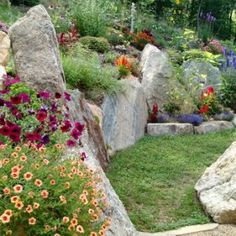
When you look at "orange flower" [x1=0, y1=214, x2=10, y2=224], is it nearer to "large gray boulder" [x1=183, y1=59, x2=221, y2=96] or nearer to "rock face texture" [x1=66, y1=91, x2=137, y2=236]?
"rock face texture" [x1=66, y1=91, x2=137, y2=236]

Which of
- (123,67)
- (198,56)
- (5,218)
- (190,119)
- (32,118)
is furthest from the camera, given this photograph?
(198,56)

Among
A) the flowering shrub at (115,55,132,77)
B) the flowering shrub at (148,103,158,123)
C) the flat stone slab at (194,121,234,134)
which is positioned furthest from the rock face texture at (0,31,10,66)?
the flat stone slab at (194,121,234,134)

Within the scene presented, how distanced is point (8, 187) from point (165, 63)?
6507mm

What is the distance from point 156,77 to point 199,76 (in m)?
1.11

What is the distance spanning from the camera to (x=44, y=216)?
8.56 ft

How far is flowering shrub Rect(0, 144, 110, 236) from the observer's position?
2525 millimetres

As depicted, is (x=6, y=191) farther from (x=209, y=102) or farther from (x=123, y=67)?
(x=209, y=102)

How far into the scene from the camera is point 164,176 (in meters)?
6.01

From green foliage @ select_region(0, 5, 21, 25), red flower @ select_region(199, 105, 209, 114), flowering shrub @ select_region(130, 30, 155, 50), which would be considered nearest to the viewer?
red flower @ select_region(199, 105, 209, 114)

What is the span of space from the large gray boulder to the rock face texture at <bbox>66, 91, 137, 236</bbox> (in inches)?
137

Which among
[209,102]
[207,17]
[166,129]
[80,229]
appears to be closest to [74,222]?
[80,229]

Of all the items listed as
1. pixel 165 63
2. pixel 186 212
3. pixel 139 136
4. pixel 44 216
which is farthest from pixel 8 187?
pixel 165 63

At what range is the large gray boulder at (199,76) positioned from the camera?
9102 mm

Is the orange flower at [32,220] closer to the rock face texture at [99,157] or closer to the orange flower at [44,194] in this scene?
the orange flower at [44,194]
